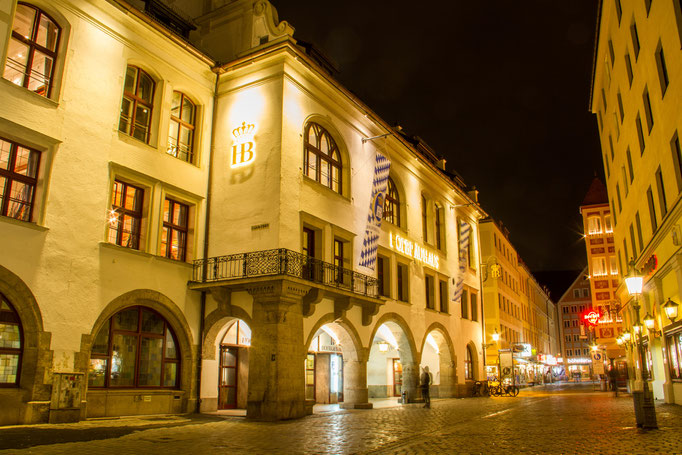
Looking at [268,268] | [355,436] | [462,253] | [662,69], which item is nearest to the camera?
[355,436]

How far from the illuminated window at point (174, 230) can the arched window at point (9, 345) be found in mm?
5196

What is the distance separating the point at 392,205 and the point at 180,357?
1303 centimetres

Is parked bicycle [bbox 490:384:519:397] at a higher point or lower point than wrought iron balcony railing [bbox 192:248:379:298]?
lower

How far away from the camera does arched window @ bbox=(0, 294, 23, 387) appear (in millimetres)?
14508

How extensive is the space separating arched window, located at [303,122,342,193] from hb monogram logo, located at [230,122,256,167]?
2.23 m

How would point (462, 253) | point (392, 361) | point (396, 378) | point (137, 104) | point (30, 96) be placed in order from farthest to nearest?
1. point (462, 253)
2. point (396, 378)
3. point (392, 361)
4. point (137, 104)
5. point (30, 96)

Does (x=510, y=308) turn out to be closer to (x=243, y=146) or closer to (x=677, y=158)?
(x=677, y=158)

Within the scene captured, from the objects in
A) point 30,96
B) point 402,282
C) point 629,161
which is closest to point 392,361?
point 402,282

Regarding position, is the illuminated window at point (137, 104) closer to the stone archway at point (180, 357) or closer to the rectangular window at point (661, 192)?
the stone archway at point (180, 357)

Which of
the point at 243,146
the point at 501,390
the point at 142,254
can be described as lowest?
the point at 501,390

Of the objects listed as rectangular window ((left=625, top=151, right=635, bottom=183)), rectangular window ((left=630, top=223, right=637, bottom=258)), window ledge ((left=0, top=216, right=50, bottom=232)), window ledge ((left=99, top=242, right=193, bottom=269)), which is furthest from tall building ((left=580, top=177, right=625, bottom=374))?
window ledge ((left=0, top=216, right=50, bottom=232))

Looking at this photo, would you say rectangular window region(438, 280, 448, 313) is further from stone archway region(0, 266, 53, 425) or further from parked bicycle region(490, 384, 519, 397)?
stone archway region(0, 266, 53, 425)

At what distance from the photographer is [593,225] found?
62.2 m

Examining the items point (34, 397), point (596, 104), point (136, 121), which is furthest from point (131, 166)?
point (596, 104)
